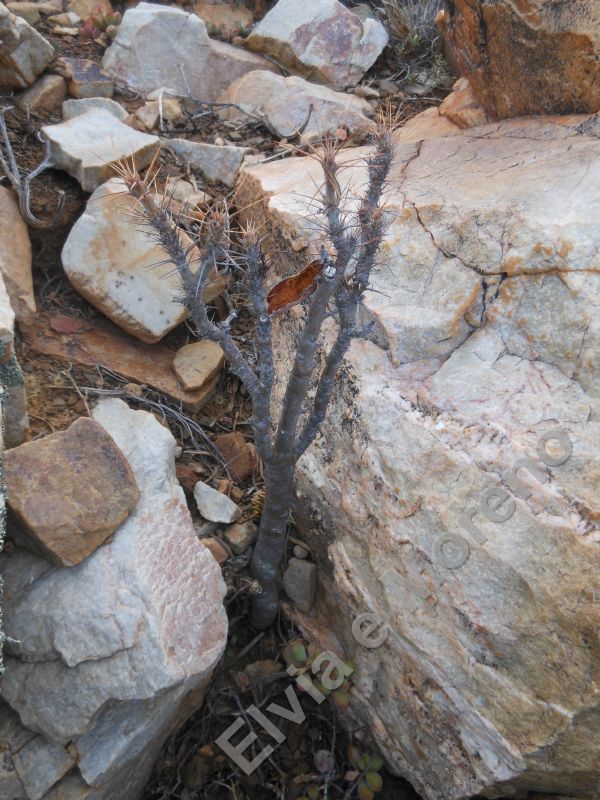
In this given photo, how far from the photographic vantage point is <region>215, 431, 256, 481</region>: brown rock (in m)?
3.04

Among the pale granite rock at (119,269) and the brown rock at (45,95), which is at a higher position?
the brown rock at (45,95)

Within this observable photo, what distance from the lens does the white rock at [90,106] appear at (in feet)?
11.6

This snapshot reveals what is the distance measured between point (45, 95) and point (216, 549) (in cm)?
246

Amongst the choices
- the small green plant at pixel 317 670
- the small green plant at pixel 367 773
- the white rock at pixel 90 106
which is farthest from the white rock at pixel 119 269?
the small green plant at pixel 367 773

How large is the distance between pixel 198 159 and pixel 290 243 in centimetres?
94

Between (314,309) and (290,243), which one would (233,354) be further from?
(290,243)

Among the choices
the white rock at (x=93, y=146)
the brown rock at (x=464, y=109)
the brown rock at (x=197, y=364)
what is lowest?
the brown rock at (x=197, y=364)

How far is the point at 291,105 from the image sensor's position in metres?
3.90

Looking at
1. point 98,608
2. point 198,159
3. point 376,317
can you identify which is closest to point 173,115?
point 198,159

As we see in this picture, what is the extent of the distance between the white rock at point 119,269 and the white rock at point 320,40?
181 cm

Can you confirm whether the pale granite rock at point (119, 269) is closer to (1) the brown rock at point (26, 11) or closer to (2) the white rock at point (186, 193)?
(2) the white rock at point (186, 193)

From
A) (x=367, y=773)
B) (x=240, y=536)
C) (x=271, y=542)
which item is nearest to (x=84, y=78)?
(x=240, y=536)

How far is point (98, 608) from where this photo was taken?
234cm

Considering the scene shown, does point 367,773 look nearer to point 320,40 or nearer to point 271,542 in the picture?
point 271,542
